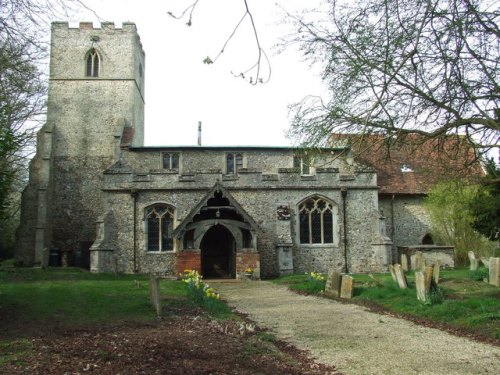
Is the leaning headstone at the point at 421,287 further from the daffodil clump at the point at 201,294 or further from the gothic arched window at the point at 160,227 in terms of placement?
the gothic arched window at the point at 160,227

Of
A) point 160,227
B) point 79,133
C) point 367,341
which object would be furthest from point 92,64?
point 367,341

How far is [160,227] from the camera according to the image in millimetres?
23156

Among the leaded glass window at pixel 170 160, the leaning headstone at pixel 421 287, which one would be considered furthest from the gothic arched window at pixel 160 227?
the leaning headstone at pixel 421 287

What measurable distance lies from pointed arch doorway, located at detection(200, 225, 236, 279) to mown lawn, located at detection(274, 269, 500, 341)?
26.5 ft

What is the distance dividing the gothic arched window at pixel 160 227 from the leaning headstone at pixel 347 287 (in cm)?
1084

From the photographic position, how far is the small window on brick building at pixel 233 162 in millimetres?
26422

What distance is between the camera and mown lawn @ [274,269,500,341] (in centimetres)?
902

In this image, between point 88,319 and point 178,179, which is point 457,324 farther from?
point 178,179

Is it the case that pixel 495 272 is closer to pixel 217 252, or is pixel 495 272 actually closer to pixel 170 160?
pixel 217 252

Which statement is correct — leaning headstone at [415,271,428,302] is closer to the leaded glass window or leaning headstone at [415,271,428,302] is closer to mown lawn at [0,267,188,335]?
mown lawn at [0,267,188,335]

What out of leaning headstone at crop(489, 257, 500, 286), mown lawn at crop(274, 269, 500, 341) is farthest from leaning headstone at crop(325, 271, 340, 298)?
leaning headstone at crop(489, 257, 500, 286)

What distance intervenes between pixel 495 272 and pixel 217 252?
1259cm

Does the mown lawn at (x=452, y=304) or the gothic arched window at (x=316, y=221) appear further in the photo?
the gothic arched window at (x=316, y=221)

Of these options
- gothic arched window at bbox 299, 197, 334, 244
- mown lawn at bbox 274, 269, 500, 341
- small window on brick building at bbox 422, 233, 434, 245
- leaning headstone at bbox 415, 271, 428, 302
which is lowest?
mown lawn at bbox 274, 269, 500, 341
